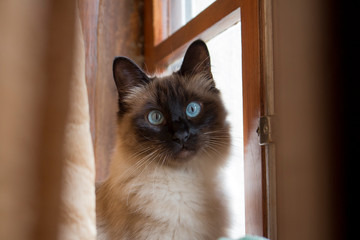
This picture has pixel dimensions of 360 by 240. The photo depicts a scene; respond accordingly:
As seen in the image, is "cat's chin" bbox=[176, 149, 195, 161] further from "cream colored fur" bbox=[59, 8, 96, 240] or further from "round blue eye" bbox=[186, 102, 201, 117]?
"cream colored fur" bbox=[59, 8, 96, 240]

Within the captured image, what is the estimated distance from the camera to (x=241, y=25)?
1.59m

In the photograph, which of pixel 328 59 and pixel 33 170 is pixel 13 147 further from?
pixel 328 59

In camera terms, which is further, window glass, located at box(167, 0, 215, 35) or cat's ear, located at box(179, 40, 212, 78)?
window glass, located at box(167, 0, 215, 35)

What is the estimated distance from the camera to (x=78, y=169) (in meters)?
0.91

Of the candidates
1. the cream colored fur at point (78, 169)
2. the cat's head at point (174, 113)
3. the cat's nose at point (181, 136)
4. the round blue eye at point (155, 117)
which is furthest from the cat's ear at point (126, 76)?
the cream colored fur at point (78, 169)

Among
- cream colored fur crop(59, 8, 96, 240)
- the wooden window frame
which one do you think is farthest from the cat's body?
cream colored fur crop(59, 8, 96, 240)

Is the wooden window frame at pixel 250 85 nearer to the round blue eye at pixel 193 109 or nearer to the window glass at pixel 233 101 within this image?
the window glass at pixel 233 101

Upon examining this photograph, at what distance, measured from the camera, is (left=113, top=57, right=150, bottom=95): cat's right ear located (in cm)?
155

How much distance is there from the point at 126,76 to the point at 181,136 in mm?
413

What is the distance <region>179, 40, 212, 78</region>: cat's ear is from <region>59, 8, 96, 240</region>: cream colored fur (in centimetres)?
71

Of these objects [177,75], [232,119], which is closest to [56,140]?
[177,75]

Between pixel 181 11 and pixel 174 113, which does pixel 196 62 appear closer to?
pixel 174 113

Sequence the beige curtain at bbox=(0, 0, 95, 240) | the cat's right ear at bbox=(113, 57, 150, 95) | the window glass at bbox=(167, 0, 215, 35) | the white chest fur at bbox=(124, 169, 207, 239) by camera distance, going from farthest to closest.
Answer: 1. the window glass at bbox=(167, 0, 215, 35)
2. the cat's right ear at bbox=(113, 57, 150, 95)
3. the white chest fur at bbox=(124, 169, 207, 239)
4. the beige curtain at bbox=(0, 0, 95, 240)

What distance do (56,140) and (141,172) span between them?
0.69m
